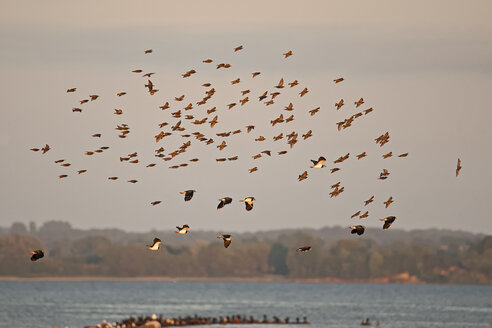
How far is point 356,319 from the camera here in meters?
117

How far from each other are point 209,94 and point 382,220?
9.62 meters

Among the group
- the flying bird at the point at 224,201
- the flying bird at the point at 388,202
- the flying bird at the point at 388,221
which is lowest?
the flying bird at the point at 388,221

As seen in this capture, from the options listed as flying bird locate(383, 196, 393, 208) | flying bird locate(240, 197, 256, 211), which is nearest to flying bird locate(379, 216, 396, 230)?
flying bird locate(383, 196, 393, 208)

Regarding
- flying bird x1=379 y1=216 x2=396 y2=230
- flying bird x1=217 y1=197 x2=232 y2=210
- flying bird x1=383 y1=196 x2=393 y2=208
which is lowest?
flying bird x1=379 y1=216 x2=396 y2=230

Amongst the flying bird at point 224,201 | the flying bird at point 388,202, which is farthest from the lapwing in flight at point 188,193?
the flying bird at point 388,202

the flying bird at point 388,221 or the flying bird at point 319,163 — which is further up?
the flying bird at point 319,163

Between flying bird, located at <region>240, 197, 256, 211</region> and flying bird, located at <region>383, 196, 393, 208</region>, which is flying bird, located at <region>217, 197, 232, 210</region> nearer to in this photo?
flying bird, located at <region>240, 197, 256, 211</region>

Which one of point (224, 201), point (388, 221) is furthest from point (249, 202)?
point (388, 221)

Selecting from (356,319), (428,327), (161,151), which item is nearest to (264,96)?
(161,151)

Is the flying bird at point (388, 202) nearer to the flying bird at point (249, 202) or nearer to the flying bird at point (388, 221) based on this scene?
the flying bird at point (388, 221)

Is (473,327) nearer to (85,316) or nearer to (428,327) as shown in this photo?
(428,327)

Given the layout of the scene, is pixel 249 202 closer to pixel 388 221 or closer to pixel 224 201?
pixel 224 201

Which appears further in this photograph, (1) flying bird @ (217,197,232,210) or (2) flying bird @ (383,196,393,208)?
(2) flying bird @ (383,196,393,208)

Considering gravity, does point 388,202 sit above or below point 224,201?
above
